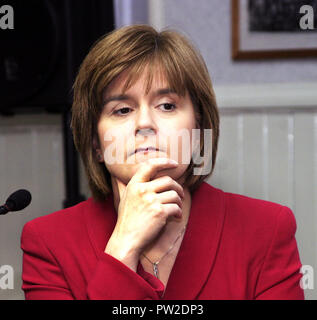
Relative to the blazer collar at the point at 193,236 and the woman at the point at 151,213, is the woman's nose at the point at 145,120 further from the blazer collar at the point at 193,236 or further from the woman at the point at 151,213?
the blazer collar at the point at 193,236

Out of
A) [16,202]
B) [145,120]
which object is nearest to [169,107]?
[145,120]

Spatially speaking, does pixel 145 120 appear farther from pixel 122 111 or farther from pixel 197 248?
pixel 197 248

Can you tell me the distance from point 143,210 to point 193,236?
154 millimetres

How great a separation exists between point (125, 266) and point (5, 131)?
0.93 metres

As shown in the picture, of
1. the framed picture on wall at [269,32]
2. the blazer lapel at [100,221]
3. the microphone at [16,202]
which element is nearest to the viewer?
the microphone at [16,202]

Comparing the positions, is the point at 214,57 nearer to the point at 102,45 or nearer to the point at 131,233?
the point at 102,45

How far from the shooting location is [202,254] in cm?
70

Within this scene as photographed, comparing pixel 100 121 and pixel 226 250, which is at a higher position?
pixel 100 121

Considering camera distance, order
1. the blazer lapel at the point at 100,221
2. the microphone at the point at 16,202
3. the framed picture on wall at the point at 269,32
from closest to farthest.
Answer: the microphone at the point at 16,202 → the blazer lapel at the point at 100,221 → the framed picture on wall at the point at 269,32

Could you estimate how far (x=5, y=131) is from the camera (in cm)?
136

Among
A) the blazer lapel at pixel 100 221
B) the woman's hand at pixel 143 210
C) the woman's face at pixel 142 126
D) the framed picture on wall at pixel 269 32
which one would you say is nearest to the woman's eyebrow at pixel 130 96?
the woman's face at pixel 142 126

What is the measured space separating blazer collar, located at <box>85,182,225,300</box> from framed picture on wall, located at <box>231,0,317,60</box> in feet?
1.99

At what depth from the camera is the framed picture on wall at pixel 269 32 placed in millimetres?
1206

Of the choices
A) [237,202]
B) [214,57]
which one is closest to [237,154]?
[214,57]
